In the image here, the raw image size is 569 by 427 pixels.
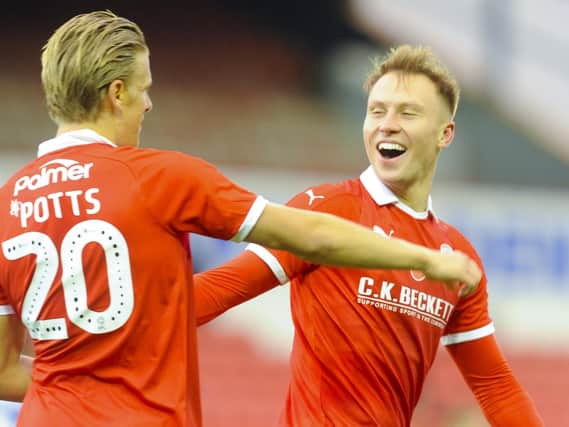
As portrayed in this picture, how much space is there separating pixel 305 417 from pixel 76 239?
1096 mm

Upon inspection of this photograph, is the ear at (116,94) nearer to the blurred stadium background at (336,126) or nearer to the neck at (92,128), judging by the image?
the neck at (92,128)

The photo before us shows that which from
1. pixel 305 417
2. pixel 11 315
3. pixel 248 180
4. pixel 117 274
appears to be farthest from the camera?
pixel 248 180

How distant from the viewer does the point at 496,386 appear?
390cm

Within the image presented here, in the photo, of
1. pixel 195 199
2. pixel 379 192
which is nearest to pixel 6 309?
pixel 195 199

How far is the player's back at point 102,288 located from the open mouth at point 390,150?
1.06m

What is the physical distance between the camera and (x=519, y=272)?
37.2 ft

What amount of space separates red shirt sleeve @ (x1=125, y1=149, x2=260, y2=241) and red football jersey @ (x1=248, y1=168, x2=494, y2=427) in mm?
780

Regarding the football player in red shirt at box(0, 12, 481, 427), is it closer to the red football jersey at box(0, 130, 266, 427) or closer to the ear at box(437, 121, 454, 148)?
the red football jersey at box(0, 130, 266, 427)

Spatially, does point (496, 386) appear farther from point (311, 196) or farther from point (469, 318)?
point (311, 196)

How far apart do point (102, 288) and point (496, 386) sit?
1.57m

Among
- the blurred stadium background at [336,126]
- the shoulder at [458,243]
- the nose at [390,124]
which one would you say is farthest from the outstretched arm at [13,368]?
the blurred stadium background at [336,126]

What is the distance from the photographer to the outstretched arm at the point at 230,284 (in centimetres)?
360

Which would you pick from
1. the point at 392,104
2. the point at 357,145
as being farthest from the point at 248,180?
the point at 392,104

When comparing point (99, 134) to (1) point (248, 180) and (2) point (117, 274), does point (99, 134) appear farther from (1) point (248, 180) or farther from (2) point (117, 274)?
(1) point (248, 180)
